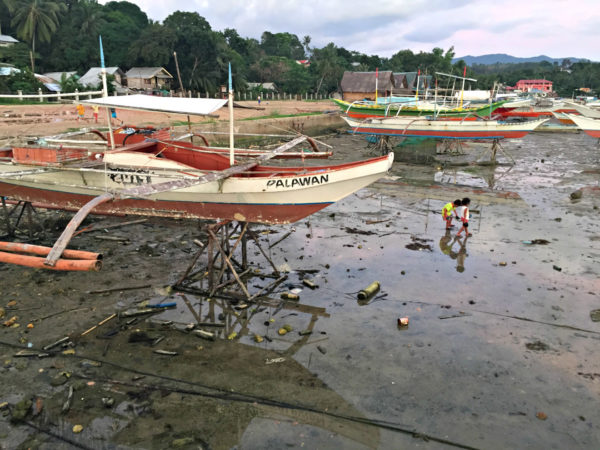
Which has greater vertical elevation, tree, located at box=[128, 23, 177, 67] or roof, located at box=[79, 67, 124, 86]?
tree, located at box=[128, 23, 177, 67]

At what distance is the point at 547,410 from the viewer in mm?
6719

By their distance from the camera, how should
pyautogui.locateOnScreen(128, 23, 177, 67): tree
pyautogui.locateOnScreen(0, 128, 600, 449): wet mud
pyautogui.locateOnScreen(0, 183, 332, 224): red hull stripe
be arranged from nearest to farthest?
pyautogui.locateOnScreen(0, 128, 600, 449): wet mud, pyautogui.locateOnScreen(0, 183, 332, 224): red hull stripe, pyautogui.locateOnScreen(128, 23, 177, 67): tree

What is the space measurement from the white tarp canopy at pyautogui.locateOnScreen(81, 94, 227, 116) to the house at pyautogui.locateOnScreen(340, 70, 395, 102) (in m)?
57.5

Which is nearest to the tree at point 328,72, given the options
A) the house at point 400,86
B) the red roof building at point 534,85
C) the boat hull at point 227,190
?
the house at point 400,86

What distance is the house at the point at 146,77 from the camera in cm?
5306

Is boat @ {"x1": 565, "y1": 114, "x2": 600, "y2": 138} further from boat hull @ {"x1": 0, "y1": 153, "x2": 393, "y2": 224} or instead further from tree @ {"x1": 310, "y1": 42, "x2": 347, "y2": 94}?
tree @ {"x1": 310, "y1": 42, "x2": 347, "y2": 94}

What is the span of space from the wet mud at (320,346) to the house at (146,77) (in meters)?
43.5

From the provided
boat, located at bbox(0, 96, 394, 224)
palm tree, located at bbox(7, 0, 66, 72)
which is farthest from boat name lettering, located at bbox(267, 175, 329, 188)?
palm tree, located at bbox(7, 0, 66, 72)

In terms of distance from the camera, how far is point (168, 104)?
1047 centimetres

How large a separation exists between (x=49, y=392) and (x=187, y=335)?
8.41 feet

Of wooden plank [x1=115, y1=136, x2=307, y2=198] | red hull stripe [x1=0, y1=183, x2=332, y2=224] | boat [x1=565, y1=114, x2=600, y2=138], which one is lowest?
red hull stripe [x1=0, y1=183, x2=332, y2=224]

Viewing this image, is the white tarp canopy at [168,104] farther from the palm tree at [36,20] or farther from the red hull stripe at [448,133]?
the palm tree at [36,20]

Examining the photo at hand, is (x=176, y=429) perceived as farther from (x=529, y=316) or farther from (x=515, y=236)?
(x=515, y=236)

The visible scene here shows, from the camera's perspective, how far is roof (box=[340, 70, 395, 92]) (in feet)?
210
